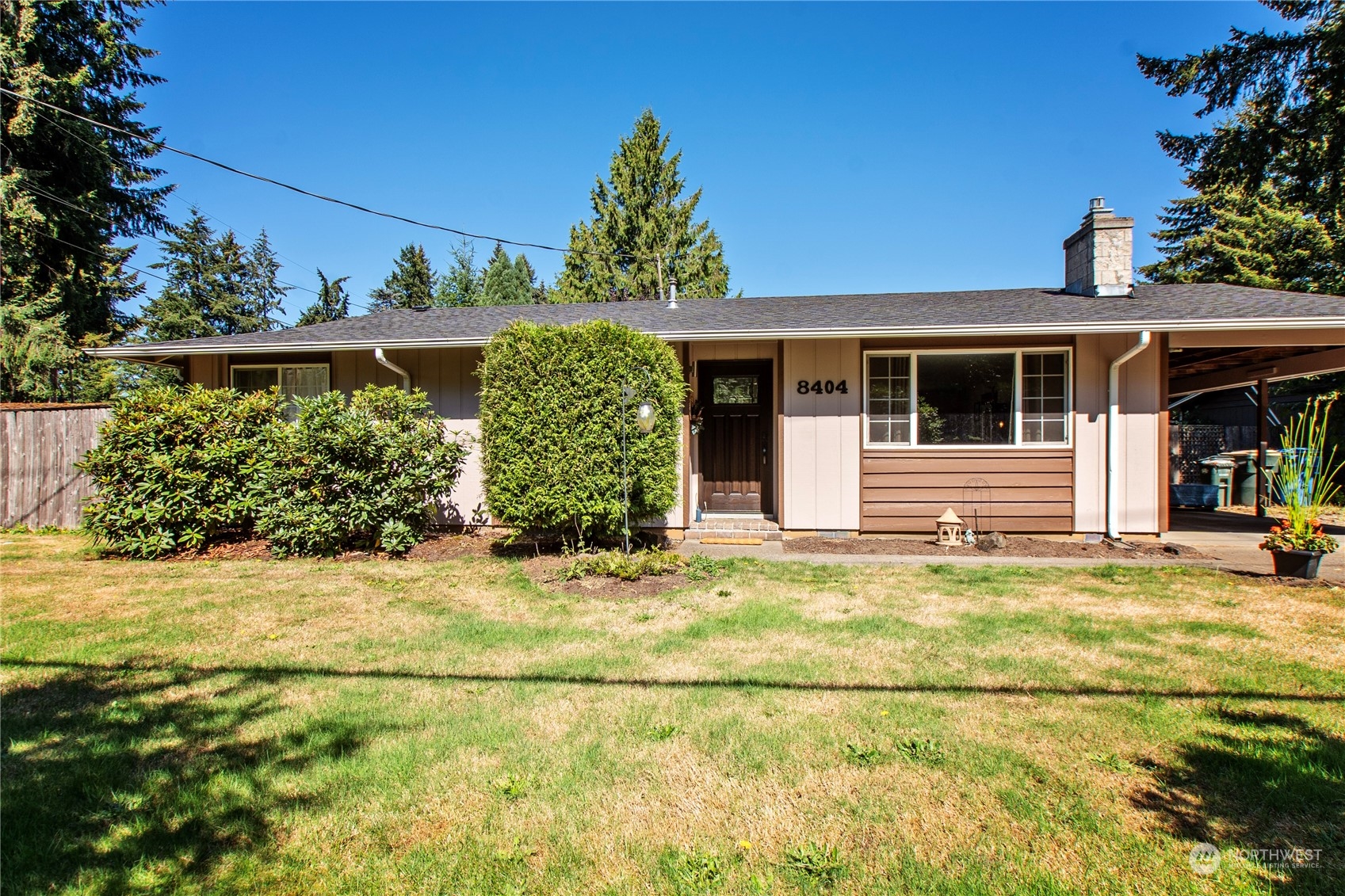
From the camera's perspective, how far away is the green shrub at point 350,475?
7062 millimetres

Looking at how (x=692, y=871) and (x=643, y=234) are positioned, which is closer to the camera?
(x=692, y=871)

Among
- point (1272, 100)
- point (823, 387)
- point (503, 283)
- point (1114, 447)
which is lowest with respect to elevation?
point (1114, 447)

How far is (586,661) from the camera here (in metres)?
3.80

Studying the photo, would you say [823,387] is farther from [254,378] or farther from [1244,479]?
[1244,479]

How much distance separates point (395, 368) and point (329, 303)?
2333 cm

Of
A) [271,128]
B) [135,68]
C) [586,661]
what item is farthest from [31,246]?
[586,661]

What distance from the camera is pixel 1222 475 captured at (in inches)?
489

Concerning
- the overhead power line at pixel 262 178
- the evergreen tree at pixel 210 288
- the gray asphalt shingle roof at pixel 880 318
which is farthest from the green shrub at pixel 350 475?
the evergreen tree at pixel 210 288

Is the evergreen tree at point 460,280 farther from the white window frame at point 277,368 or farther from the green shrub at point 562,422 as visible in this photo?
the green shrub at point 562,422

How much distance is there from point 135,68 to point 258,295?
50.4 ft

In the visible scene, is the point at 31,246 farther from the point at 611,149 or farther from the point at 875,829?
the point at 875,829

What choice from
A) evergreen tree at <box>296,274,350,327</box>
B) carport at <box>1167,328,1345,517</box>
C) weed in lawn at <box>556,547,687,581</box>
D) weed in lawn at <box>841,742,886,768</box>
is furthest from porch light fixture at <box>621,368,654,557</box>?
evergreen tree at <box>296,274,350,327</box>

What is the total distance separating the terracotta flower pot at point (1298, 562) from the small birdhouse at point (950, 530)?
9.53ft

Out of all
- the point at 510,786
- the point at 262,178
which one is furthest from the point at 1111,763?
the point at 262,178
